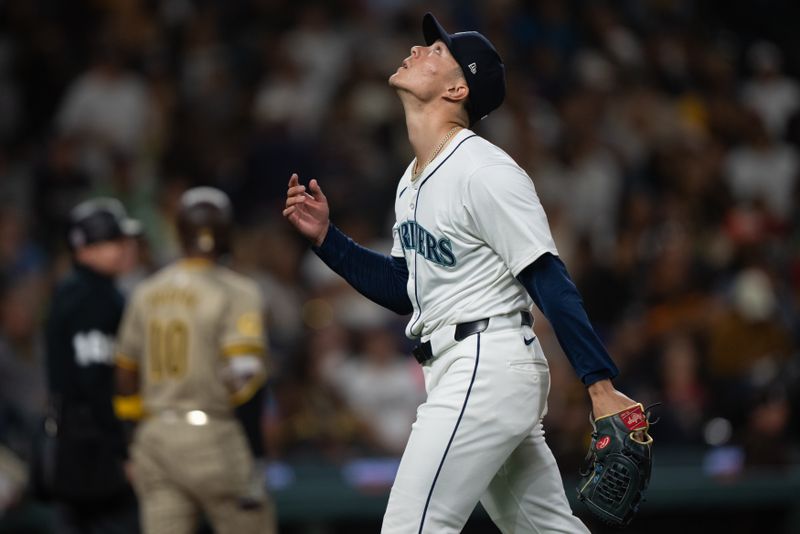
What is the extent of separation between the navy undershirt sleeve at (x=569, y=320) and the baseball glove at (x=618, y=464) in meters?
0.13

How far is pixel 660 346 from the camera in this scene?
28.3 feet

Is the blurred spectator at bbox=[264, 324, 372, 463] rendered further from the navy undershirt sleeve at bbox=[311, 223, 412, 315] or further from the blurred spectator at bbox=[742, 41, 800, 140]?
the blurred spectator at bbox=[742, 41, 800, 140]

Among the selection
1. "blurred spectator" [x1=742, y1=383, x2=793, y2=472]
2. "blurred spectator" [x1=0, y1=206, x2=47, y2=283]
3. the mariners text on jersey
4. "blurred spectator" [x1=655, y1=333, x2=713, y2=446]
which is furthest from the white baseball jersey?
"blurred spectator" [x1=0, y1=206, x2=47, y2=283]

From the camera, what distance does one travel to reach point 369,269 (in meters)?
4.30

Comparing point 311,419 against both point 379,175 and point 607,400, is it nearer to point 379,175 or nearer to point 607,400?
point 379,175

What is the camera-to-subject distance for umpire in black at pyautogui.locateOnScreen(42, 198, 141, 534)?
573 centimetres

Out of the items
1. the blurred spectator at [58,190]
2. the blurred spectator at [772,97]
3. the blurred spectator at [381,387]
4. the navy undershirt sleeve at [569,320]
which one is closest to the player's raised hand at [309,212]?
the navy undershirt sleeve at [569,320]

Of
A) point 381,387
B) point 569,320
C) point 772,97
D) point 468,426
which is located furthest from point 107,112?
point 569,320

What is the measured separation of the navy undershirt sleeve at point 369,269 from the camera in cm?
429

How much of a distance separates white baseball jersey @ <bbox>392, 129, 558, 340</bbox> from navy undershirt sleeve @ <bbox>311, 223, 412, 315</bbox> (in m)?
0.23

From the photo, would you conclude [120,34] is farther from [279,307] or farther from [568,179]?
[568,179]

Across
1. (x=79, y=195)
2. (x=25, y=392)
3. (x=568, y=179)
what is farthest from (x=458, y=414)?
(x=568, y=179)

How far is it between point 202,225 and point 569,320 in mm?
2506

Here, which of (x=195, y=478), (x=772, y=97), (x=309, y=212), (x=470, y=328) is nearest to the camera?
(x=470, y=328)
